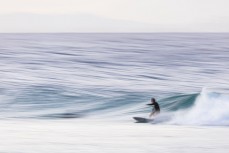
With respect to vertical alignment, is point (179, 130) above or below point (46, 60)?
below

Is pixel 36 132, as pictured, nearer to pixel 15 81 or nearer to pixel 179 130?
pixel 179 130

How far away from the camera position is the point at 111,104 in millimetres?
37656

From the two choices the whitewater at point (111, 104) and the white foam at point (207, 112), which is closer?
the whitewater at point (111, 104)

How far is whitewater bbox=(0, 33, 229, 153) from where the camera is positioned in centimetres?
1658

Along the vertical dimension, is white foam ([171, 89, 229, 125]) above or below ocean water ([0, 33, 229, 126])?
below

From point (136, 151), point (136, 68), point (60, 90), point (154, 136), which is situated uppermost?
point (136, 68)

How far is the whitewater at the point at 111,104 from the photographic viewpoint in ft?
54.4

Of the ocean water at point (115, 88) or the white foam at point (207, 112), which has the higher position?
the ocean water at point (115, 88)

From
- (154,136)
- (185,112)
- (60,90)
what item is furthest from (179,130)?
(60,90)

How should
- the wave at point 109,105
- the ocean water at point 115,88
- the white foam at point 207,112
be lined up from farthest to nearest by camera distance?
the ocean water at point 115,88
the wave at point 109,105
the white foam at point 207,112

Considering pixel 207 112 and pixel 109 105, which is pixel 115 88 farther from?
pixel 207 112

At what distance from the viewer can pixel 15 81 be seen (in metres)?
47.1

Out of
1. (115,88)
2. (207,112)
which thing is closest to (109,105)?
(115,88)

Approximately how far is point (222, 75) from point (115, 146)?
39.1m
